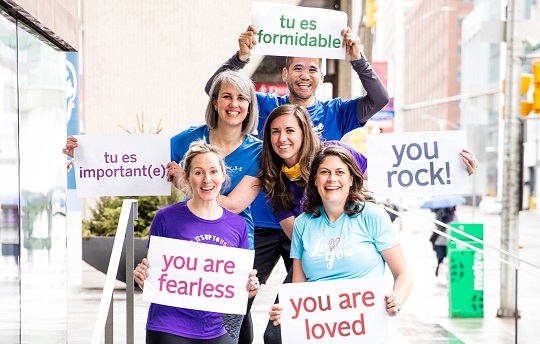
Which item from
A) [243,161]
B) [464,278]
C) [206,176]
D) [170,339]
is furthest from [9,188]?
[464,278]

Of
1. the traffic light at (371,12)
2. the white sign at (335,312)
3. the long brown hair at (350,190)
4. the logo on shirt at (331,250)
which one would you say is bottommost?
the white sign at (335,312)

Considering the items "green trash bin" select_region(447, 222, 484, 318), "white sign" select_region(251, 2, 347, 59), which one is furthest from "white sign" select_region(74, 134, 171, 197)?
"green trash bin" select_region(447, 222, 484, 318)

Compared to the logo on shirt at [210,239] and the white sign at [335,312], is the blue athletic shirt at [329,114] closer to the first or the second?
the logo on shirt at [210,239]

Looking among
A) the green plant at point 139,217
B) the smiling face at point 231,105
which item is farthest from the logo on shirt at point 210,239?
the green plant at point 139,217

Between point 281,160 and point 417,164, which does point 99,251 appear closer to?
point 417,164

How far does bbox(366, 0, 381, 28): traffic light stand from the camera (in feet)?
42.5

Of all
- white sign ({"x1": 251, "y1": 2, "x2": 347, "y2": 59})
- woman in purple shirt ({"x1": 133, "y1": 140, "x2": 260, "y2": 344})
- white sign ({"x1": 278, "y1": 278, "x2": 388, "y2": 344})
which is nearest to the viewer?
white sign ({"x1": 278, "y1": 278, "x2": 388, "y2": 344})

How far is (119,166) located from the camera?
18.3 ft

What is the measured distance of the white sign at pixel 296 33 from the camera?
5.36 meters

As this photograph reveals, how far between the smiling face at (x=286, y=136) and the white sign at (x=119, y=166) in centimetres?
107

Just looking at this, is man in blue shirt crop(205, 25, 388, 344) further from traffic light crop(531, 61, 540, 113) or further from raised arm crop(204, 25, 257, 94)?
traffic light crop(531, 61, 540, 113)

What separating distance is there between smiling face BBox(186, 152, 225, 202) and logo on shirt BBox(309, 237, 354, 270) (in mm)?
535

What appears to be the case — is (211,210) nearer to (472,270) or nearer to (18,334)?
(18,334)

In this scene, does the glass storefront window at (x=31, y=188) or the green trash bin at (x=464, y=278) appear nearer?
the glass storefront window at (x=31, y=188)
